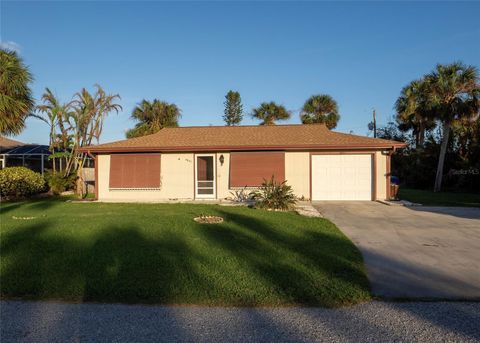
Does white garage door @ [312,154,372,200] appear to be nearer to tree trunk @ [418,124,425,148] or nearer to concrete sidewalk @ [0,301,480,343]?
concrete sidewalk @ [0,301,480,343]

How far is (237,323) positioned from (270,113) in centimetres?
2890

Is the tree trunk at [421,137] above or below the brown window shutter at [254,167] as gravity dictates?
above

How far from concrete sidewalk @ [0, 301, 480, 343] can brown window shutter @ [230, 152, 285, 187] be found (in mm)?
11149

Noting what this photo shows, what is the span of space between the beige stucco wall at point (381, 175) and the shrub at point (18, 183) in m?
14.9

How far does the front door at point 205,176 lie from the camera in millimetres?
15922

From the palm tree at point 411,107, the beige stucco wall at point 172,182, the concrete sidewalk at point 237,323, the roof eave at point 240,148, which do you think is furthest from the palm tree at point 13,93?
the palm tree at point 411,107

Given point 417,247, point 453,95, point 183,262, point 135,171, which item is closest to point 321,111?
point 453,95

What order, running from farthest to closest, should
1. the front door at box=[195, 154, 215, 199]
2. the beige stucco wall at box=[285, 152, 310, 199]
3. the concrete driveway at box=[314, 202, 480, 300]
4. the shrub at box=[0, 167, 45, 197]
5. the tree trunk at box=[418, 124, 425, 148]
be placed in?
the tree trunk at box=[418, 124, 425, 148] → the shrub at box=[0, 167, 45, 197] → the front door at box=[195, 154, 215, 199] → the beige stucco wall at box=[285, 152, 310, 199] → the concrete driveway at box=[314, 202, 480, 300]

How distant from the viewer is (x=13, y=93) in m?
15.5

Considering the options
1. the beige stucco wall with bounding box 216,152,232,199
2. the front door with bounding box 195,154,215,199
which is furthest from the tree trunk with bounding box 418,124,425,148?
the front door with bounding box 195,154,215,199

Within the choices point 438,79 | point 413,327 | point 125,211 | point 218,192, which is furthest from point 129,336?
point 438,79

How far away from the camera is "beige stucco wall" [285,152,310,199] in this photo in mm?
15383

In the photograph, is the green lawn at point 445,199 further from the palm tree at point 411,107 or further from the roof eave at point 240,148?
the palm tree at point 411,107

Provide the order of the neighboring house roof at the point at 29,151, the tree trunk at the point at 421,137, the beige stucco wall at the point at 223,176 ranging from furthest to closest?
the tree trunk at the point at 421,137 < the neighboring house roof at the point at 29,151 < the beige stucco wall at the point at 223,176
